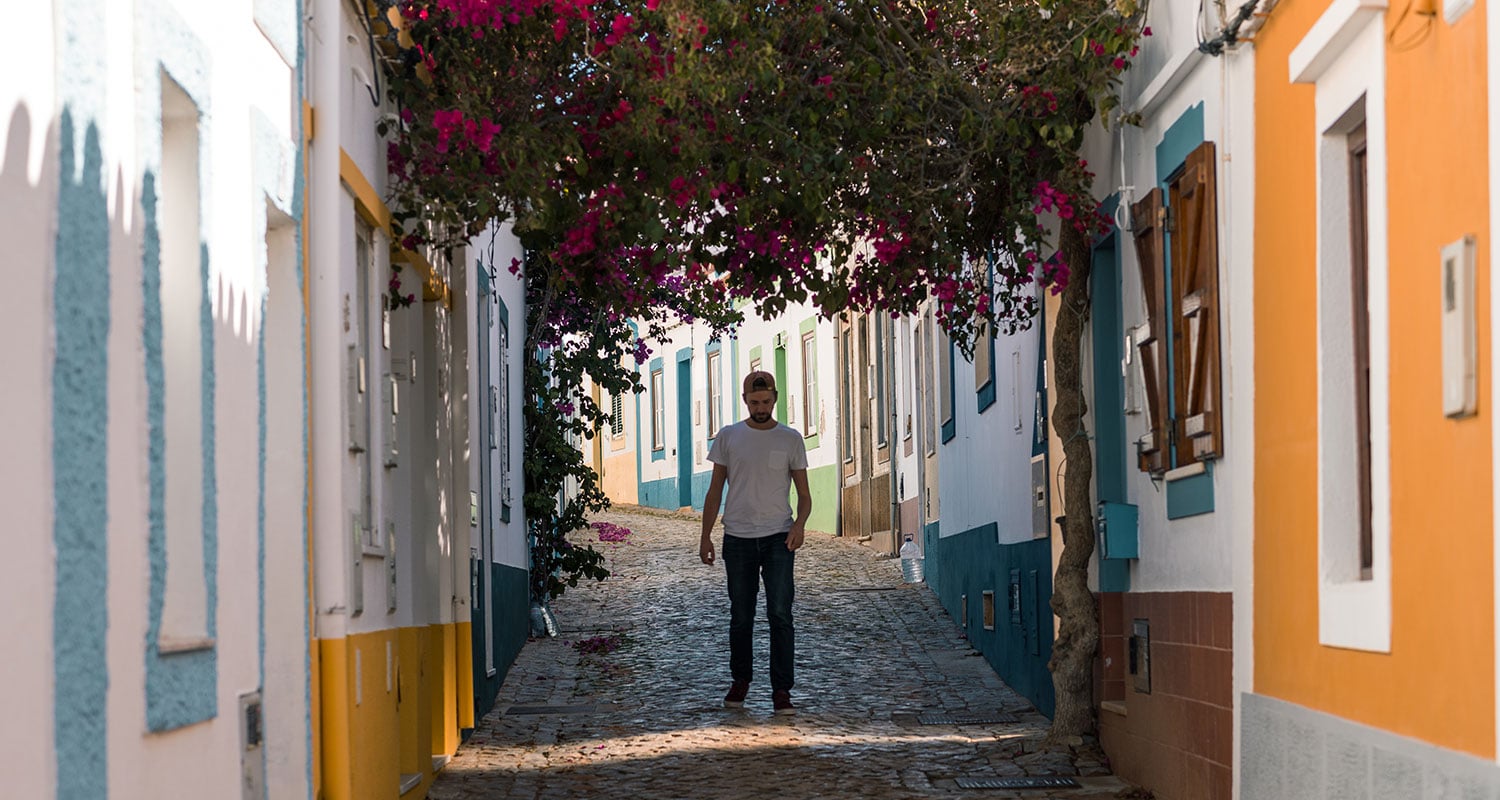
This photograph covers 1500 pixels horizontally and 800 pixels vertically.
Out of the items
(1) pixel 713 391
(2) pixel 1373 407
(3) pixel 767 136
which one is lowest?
(2) pixel 1373 407

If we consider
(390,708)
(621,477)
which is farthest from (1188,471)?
(621,477)

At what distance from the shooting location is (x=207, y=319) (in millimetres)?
5516

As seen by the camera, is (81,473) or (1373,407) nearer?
(81,473)

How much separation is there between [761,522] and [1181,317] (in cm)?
357

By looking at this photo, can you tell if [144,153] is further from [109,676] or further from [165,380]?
[109,676]

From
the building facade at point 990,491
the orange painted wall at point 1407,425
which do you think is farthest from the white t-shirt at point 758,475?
the orange painted wall at point 1407,425

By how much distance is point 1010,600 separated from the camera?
12.7 metres

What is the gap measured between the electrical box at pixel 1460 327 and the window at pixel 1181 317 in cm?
274

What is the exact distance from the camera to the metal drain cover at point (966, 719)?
11195mm

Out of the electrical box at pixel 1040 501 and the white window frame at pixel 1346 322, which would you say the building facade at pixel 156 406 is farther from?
the electrical box at pixel 1040 501

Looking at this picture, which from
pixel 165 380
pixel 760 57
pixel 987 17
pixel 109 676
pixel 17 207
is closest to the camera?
pixel 17 207

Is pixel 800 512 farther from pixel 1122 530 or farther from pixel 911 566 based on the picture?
pixel 911 566

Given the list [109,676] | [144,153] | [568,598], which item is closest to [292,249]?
[144,153]

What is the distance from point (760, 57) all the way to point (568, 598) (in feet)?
36.6
